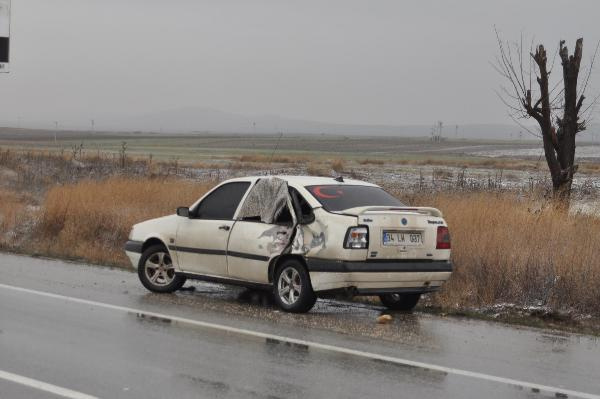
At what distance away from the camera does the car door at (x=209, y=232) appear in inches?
440

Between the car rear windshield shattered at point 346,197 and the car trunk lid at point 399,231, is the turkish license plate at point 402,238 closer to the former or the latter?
the car trunk lid at point 399,231

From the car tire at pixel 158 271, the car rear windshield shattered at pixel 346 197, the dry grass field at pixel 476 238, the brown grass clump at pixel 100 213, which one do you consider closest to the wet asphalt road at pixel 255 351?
the car tire at pixel 158 271

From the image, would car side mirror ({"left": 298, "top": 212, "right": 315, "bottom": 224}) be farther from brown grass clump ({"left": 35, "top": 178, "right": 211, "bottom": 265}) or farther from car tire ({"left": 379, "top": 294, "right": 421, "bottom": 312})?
brown grass clump ({"left": 35, "top": 178, "right": 211, "bottom": 265})

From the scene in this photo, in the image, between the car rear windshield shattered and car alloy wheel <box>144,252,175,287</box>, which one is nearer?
the car rear windshield shattered

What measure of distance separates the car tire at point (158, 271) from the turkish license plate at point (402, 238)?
3.15 metres

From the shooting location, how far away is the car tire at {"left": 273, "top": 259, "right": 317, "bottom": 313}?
33.2ft

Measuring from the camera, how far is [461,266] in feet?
40.5

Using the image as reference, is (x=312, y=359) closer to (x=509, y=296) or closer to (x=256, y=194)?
(x=256, y=194)

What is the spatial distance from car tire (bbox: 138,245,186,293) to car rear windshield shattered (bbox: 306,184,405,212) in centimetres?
241

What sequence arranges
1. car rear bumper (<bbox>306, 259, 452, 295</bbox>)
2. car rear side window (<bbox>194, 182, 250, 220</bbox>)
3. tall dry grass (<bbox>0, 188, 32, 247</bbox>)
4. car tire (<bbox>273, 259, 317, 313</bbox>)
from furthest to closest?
tall dry grass (<bbox>0, 188, 32, 247</bbox>), car rear side window (<bbox>194, 182, 250, 220</bbox>), car tire (<bbox>273, 259, 317, 313</bbox>), car rear bumper (<bbox>306, 259, 452, 295</bbox>)

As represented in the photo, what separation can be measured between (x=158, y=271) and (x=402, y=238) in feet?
11.8

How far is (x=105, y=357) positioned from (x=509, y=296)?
5516 mm

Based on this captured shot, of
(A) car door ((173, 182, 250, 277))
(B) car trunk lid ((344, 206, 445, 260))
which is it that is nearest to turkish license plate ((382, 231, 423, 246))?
(B) car trunk lid ((344, 206, 445, 260))

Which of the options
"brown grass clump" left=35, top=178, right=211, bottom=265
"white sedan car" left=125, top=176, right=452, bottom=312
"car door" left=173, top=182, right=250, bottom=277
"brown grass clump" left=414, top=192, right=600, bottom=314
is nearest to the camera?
"white sedan car" left=125, top=176, right=452, bottom=312
